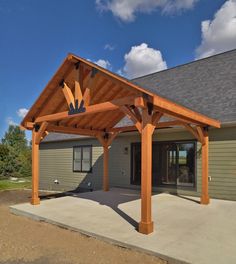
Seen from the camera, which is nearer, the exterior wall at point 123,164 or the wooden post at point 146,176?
the wooden post at point 146,176

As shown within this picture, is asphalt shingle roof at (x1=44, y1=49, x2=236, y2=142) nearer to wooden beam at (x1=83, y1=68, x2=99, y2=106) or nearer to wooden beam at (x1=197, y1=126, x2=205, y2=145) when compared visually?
wooden beam at (x1=197, y1=126, x2=205, y2=145)

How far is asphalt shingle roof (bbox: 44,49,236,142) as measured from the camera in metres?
8.63

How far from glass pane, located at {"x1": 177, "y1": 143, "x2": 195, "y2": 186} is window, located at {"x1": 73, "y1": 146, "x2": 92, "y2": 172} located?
5.30m

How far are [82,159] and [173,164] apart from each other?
5598 millimetres

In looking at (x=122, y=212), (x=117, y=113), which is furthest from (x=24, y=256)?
(x=117, y=113)

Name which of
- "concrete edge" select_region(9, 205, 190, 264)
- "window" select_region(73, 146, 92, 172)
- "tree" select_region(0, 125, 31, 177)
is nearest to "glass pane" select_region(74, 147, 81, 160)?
"window" select_region(73, 146, 92, 172)

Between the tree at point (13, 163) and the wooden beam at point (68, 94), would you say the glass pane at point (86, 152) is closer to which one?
the wooden beam at point (68, 94)

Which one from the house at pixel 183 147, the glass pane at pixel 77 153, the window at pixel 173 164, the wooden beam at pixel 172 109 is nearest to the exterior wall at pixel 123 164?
the house at pixel 183 147

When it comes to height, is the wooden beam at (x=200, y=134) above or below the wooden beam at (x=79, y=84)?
below

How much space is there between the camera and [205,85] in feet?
33.2

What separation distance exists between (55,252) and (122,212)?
8.59 feet

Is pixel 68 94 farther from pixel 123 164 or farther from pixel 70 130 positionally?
pixel 123 164

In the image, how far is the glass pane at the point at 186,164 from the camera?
933 cm

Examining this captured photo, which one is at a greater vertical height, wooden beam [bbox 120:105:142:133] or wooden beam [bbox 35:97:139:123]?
wooden beam [bbox 35:97:139:123]
